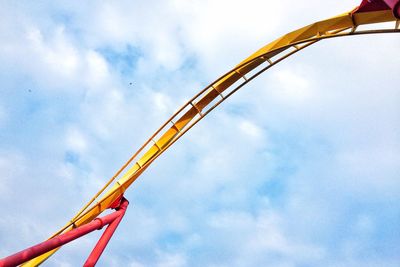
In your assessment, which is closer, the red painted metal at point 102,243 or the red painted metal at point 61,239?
the red painted metal at point 61,239

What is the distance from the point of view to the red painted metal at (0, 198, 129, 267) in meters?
10.7

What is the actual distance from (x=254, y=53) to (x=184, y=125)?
3911 mm

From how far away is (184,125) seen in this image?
1595 centimetres

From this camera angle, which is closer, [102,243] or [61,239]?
[61,239]

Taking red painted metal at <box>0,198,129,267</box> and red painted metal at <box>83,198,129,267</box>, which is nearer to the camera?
red painted metal at <box>0,198,129,267</box>

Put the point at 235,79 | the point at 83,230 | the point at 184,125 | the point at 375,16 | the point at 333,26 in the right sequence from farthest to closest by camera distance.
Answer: the point at 184,125, the point at 235,79, the point at 83,230, the point at 333,26, the point at 375,16

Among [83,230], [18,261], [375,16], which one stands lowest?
[18,261]

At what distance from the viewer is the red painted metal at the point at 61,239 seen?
10.7 metres

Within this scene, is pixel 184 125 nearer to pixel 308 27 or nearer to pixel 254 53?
pixel 254 53

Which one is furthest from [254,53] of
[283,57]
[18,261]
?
[18,261]

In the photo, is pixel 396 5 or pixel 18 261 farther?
pixel 18 261

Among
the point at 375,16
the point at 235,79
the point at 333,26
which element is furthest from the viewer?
the point at 235,79

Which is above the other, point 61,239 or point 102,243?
point 102,243

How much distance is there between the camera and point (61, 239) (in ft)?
40.5
